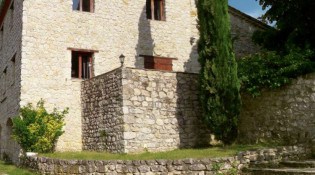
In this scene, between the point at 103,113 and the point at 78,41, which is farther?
the point at 78,41

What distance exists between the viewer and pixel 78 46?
16.0 metres

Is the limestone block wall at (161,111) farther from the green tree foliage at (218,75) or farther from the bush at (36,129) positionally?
the bush at (36,129)

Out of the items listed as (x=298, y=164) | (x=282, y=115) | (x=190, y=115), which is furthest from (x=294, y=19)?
(x=298, y=164)

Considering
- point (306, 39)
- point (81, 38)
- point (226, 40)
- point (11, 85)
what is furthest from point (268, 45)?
point (11, 85)

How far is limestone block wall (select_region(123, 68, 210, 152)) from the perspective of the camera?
509 inches

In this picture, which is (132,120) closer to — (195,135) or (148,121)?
(148,121)

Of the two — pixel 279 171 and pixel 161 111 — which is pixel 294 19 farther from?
pixel 279 171

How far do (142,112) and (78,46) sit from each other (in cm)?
499

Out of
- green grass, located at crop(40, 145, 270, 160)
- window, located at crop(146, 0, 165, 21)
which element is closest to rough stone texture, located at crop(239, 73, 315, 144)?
green grass, located at crop(40, 145, 270, 160)

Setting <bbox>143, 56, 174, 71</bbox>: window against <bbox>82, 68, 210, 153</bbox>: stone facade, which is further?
<bbox>143, 56, 174, 71</bbox>: window

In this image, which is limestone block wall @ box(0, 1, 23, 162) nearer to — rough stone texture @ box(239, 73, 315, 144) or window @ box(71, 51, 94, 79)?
window @ box(71, 51, 94, 79)

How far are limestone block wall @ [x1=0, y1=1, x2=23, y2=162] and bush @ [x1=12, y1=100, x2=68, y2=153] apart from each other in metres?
1.30

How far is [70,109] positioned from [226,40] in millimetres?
7187

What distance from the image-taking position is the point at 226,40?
13555 millimetres
